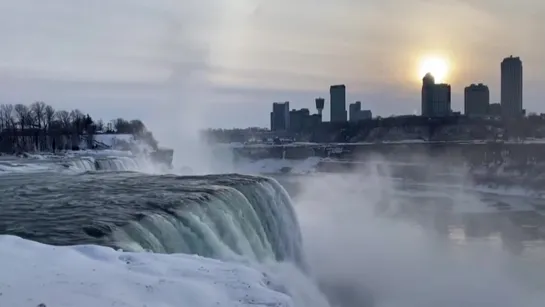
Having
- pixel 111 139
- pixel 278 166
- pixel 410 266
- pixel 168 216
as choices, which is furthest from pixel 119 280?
pixel 278 166

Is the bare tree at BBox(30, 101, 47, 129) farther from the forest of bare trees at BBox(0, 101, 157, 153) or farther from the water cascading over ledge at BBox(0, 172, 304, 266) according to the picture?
the water cascading over ledge at BBox(0, 172, 304, 266)

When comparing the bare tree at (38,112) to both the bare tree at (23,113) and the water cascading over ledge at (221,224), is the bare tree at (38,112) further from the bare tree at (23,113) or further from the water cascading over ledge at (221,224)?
the water cascading over ledge at (221,224)

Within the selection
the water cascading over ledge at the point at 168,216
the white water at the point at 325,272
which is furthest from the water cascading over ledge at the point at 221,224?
the white water at the point at 325,272

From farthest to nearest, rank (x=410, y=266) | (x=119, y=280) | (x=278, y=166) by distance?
1. (x=278, y=166)
2. (x=410, y=266)
3. (x=119, y=280)

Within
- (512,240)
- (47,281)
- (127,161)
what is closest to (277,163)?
(127,161)

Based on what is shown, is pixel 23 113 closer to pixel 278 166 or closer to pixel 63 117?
pixel 63 117

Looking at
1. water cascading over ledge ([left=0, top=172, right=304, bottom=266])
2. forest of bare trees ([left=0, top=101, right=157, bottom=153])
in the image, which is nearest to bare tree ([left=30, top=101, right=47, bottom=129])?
forest of bare trees ([left=0, top=101, right=157, bottom=153])
